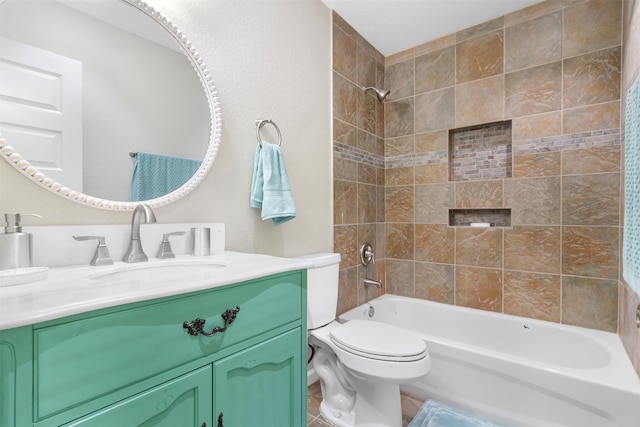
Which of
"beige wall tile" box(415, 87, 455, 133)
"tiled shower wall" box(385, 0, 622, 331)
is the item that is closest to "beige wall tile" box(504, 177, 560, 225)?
"tiled shower wall" box(385, 0, 622, 331)

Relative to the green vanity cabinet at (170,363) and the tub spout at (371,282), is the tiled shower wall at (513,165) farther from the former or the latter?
the green vanity cabinet at (170,363)

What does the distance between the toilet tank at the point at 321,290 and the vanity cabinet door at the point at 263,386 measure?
589 millimetres

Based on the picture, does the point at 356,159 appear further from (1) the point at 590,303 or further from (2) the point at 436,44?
(1) the point at 590,303

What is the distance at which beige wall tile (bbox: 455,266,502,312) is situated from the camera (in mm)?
2234

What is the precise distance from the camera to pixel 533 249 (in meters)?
2.11

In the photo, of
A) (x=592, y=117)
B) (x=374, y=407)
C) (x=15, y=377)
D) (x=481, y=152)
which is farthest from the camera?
(x=481, y=152)

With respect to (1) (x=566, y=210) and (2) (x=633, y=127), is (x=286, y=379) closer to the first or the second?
(2) (x=633, y=127)

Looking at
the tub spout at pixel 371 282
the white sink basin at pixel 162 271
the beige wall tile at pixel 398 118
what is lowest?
the tub spout at pixel 371 282

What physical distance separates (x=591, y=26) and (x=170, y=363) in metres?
2.78

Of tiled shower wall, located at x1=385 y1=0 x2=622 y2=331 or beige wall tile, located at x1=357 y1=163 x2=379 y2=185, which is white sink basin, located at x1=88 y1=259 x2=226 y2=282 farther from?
tiled shower wall, located at x1=385 y1=0 x2=622 y2=331

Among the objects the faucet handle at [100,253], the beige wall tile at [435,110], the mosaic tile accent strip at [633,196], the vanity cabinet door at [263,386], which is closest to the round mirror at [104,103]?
the faucet handle at [100,253]

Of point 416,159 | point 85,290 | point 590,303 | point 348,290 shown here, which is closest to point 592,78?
point 416,159

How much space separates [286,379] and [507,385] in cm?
120

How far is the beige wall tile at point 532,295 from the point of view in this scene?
204 cm
